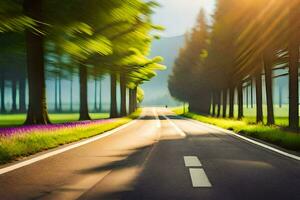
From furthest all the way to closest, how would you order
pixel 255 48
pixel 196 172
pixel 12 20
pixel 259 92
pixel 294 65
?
1. pixel 259 92
2. pixel 255 48
3. pixel 294 65
4. pixel 12 20
5. pixel 196 172

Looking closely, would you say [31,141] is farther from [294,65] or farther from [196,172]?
[294,65]

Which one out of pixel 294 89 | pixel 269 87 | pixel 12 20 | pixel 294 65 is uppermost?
pixel 12 20

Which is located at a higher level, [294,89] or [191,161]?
[294,89]

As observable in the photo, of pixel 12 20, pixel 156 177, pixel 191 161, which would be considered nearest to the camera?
pixel 156 177

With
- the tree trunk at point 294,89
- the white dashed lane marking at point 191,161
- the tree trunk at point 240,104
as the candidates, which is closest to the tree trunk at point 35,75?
the white dashed lane marking at point 191,161

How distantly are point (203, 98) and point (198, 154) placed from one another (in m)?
64.6

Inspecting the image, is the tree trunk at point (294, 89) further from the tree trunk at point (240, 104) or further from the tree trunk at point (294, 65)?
the tree trunk at point (240, 104)

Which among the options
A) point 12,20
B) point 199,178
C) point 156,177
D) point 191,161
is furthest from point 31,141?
point 199,178

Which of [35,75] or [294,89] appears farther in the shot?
[294,89]

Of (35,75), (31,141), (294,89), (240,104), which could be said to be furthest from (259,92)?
(31,141)

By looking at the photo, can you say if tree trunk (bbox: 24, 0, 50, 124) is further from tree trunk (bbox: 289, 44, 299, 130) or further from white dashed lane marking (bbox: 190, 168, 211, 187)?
white dashed lane marking (bbox: 190, 168, 211, 187)

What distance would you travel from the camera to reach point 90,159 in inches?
423

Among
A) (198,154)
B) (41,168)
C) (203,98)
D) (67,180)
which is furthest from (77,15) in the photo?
(203,98)

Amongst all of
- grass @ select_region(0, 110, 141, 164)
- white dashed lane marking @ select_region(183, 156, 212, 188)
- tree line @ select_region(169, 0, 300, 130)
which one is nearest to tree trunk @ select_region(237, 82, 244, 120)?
tree line @ select_region(169, 0, 300, 130)
